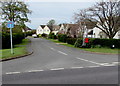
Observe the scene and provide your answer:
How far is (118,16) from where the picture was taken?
89.0 ft

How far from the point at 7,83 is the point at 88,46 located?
772 inches

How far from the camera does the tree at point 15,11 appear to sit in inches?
1529

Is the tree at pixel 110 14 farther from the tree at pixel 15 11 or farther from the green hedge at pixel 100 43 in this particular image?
the tree at pixel 15 11

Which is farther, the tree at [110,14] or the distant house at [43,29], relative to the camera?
the distant house at [43,29]

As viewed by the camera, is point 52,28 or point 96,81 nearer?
point 96,81

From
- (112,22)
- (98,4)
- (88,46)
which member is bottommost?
(88,46)

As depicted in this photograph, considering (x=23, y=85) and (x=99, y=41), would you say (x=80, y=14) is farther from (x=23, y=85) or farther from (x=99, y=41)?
(x=23, y=85)

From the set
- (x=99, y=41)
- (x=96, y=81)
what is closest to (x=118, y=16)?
(x=99, y=41)

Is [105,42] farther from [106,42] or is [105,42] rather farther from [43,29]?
[43,29]

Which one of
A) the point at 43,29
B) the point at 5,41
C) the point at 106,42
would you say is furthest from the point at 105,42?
the point at 43,29

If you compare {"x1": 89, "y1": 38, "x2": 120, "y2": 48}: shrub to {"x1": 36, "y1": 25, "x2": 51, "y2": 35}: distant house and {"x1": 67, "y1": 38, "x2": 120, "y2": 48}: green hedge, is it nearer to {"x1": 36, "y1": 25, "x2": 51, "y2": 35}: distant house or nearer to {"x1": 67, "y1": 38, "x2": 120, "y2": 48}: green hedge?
{"x1": 67, "y1": 38, "x2": 120, "y2": 48}: green hedge

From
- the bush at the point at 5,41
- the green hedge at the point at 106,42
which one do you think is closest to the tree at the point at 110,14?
the green hedge at the point at 106,42

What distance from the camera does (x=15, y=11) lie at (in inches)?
1586

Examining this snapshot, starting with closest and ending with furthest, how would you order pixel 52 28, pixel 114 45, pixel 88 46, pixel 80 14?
pixel 114 45, pixel 88 46, pixel 80 14, pixel 52 28
